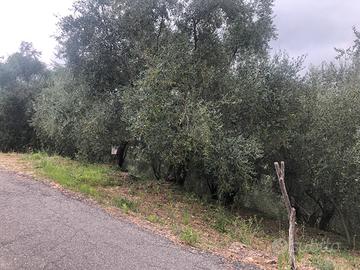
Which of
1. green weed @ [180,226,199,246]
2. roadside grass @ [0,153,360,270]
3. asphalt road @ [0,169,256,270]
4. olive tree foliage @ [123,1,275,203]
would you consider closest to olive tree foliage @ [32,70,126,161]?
roadside grass @ [0,153,360,270]

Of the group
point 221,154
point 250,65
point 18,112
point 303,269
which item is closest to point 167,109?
point 221,154

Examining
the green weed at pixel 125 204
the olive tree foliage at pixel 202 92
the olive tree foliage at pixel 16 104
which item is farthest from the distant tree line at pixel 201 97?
the olive tree foliage at pixel 16 104

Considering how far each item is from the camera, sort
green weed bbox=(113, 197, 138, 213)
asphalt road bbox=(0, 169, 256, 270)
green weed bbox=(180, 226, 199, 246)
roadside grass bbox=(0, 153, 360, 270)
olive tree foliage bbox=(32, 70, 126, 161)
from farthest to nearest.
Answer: olive tree foliage bbox=(32, 70, 126, 161) < green weed bbox=(113, 197, 138, 213) < roadside grass bbox=(0, 153, 360, 270) < green weed bbox=(180, 226, 199, 246) < asphalt road bbox=(0, 169, 256, 270)

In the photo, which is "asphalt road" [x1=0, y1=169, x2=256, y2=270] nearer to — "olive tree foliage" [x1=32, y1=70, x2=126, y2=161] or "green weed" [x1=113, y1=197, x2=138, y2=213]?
"green weed" [x1=113, y1=197, x2=138, y2=213]

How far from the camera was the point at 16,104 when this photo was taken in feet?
108

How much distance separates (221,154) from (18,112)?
79.1ft

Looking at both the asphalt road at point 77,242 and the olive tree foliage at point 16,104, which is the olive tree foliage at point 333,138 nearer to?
the asphalt road at point 77,242

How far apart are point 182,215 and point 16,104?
24615mm

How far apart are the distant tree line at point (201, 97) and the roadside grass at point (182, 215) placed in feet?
3.90

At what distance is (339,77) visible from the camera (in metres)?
21.3

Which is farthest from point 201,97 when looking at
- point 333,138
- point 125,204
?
point 333,138

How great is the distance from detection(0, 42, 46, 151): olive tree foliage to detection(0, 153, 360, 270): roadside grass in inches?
655

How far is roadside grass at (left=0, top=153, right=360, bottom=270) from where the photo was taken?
895 centimetres

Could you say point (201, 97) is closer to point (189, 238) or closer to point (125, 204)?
point (125, 204)
